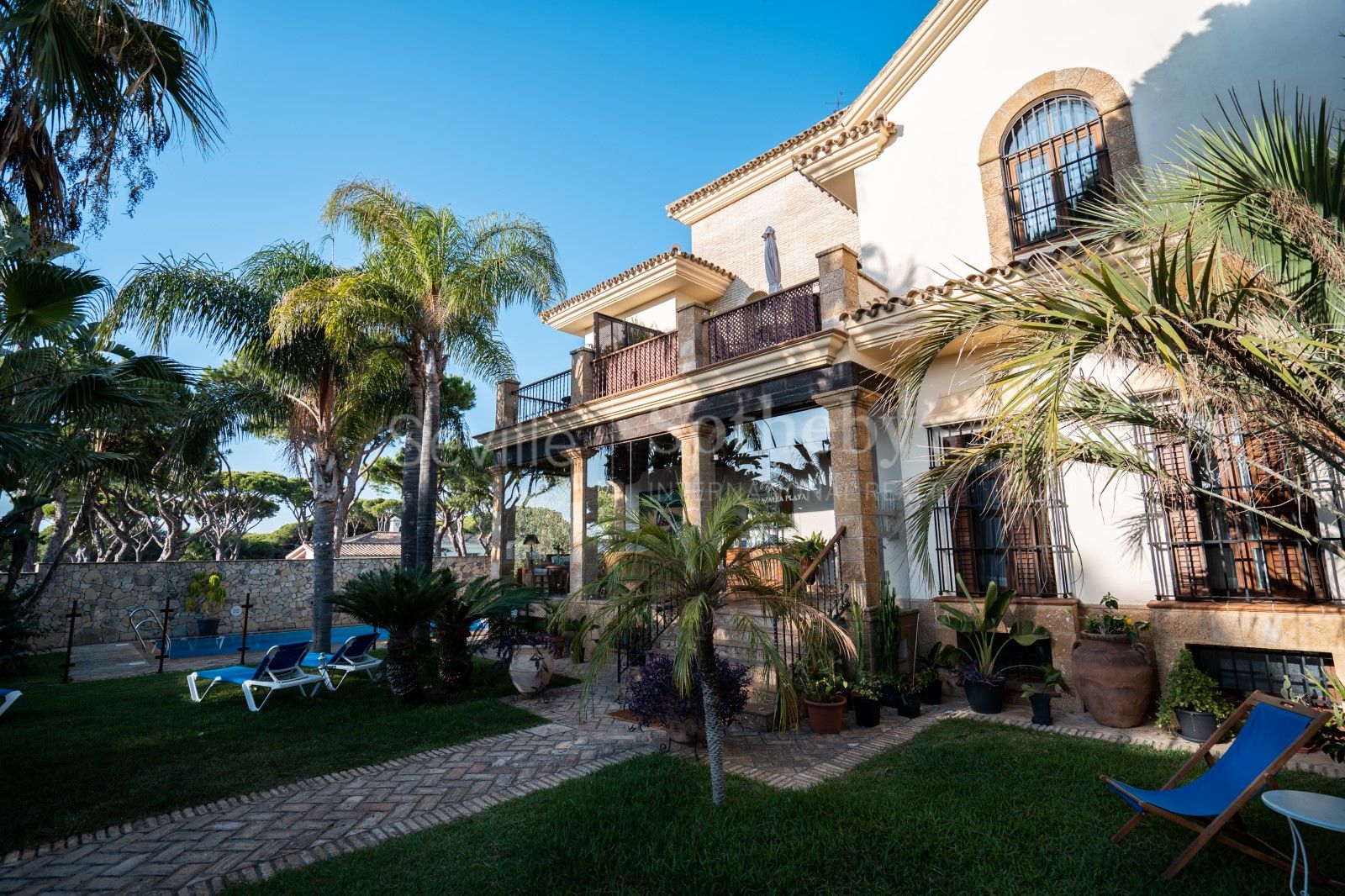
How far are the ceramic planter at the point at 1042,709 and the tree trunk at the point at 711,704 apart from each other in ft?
13.3

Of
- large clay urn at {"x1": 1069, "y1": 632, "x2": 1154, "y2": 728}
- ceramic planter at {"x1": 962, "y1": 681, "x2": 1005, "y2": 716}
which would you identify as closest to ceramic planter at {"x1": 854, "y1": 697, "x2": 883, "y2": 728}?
ceramic planter at {"x1": 962, "y1": 681, "x2": 1005, "y2": 716}

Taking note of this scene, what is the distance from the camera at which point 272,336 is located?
36.7ft

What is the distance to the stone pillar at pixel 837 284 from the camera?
916cm

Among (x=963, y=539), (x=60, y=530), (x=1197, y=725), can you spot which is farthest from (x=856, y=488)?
(x=60, y=530)

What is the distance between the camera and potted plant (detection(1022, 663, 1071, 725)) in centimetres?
677

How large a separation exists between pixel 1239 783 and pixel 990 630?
4.05 meters

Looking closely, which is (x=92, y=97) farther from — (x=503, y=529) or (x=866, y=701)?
(x=503, y=529)

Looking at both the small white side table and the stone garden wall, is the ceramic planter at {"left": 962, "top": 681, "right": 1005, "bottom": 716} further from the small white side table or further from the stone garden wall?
the stone garden wall

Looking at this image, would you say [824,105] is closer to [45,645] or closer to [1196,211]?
[1196,211]

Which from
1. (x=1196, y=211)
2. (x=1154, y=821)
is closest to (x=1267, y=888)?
(x=1154, y=821)

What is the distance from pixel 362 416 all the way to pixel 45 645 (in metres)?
9.12

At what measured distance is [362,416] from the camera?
14500 millimetres

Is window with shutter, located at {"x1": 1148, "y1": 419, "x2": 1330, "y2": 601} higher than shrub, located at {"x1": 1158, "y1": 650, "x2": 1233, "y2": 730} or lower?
higher

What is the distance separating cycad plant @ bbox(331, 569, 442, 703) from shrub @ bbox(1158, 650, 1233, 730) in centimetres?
875
